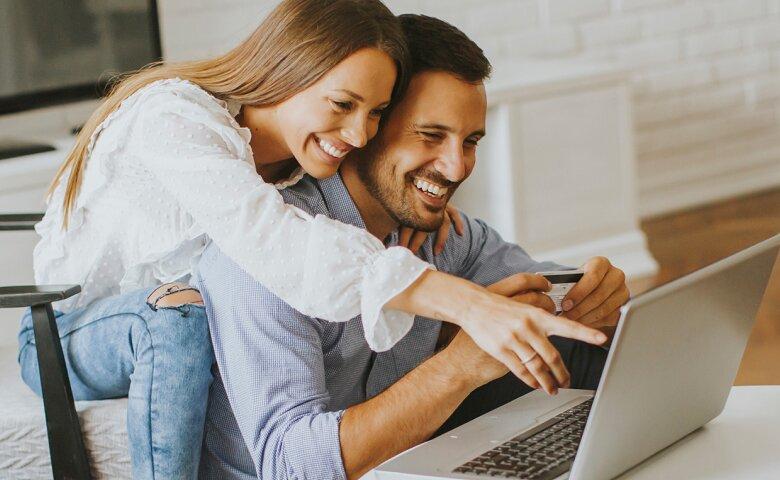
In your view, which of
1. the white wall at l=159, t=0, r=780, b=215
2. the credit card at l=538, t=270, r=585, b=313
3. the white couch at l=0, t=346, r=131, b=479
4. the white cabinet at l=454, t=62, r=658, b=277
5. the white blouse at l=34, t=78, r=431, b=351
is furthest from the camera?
the white wall at l=159, t=0, r=780, b=215

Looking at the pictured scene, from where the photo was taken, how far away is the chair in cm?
172

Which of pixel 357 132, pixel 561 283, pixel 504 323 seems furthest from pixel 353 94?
pixel 504 323

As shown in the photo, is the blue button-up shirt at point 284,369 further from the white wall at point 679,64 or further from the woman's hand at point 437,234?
the white wall at point 679,64

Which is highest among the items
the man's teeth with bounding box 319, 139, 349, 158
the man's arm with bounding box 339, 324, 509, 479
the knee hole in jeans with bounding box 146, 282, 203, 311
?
the man's teeth with bounding box 319, 139, 349, 158

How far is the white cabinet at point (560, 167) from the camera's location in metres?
3.70

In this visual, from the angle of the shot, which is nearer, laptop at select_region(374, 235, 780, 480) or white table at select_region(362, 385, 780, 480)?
laptop at select_region(374, 235, 780, 480)

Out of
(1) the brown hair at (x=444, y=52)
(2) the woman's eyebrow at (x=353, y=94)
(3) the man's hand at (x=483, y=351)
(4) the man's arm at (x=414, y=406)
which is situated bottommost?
(4) the man's arm at (x=414, y=406)

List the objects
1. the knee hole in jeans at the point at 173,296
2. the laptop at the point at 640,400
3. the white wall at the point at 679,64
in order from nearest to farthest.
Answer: the laptop at the point at 640,400, the knee hole in jeans at the point at 173,296, the white wall at the point at 679,64

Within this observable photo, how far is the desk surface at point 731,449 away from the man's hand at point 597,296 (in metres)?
0.20

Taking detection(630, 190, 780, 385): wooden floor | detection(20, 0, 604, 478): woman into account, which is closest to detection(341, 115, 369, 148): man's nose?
detection(20, 0, 604, 478): woman

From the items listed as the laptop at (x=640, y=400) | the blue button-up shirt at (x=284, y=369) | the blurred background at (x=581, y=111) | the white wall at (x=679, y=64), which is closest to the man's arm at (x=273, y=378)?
the blue button-up shirt at (x=284, y=369)

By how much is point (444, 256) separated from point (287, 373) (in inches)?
21.5

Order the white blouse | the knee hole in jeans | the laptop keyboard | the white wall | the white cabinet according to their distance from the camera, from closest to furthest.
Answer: the laptop keyboard < the white blouse < the knee hole in jeans < the white cabinet < the white wall

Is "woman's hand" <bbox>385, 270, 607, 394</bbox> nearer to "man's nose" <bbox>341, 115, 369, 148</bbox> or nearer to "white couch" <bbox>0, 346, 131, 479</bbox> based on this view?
"man's nose" <bbox>341, 115, 369, 148</bbox>
